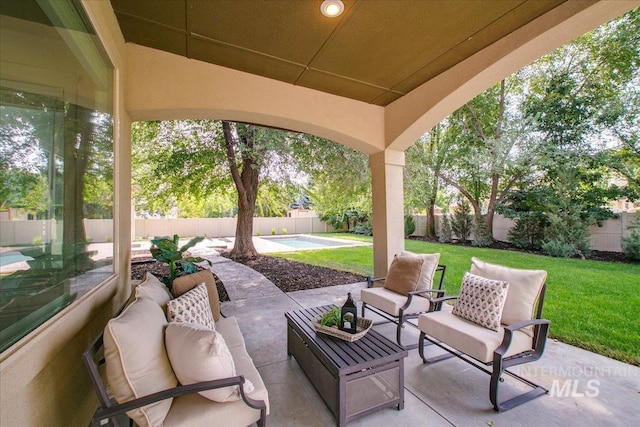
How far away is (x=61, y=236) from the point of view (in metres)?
1.76

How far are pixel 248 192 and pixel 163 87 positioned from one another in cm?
538

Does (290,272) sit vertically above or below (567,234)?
below

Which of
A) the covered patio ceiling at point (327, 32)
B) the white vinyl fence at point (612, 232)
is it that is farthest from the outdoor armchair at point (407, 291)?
the white vinyl fence at point (612, 232)

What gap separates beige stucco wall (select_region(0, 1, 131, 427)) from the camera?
3.78ft

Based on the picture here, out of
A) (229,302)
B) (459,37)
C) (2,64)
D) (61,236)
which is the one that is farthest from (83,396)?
(459,37)

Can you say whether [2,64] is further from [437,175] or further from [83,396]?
[437,175]

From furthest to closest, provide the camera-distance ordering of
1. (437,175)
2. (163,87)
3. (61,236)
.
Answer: (437,175)
(163,87)
(61,236)

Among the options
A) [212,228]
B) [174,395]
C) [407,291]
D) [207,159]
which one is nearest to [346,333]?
[174,395]

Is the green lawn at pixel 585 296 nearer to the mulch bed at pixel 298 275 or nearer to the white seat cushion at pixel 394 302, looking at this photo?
the mulch bed at pixel 298 275

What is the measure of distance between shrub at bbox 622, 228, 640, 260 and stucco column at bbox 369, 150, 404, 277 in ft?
22.8

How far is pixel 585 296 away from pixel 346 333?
15.8 ft

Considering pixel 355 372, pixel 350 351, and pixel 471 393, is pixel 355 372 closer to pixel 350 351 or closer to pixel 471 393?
pixel 350 351

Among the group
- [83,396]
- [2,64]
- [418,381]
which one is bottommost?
[418,381]

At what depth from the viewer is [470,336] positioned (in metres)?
2.34
